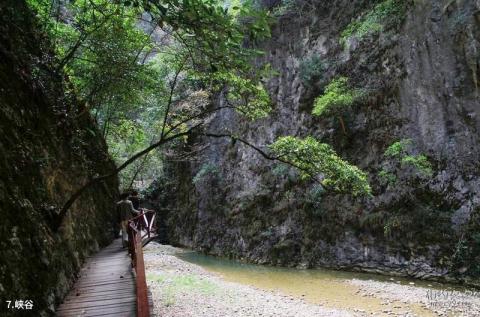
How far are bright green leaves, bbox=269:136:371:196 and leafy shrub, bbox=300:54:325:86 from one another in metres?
11.9

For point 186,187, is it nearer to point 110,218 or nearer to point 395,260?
point 110,218

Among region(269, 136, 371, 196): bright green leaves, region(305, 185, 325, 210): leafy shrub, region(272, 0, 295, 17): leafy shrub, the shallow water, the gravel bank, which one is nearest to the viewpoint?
region(269, 136, 371, 196): bright green leaves

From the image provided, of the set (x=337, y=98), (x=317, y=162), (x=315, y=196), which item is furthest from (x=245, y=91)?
(x=315, y=196)

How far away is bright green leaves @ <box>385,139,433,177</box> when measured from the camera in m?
11.9

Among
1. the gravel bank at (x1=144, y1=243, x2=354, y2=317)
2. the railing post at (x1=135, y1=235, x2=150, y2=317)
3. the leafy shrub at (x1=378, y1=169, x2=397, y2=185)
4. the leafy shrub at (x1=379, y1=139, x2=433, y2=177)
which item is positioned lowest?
the gravel bank at (x1=144, y1=243, x2=354, y2=317)

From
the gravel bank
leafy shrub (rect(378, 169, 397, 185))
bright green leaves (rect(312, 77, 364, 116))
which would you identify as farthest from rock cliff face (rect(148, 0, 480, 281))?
the gravel bank

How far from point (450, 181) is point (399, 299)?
454cm

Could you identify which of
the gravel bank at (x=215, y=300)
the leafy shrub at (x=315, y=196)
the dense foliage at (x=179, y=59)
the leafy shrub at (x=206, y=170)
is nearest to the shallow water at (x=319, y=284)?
the gravel bank at (x=215, y=300)

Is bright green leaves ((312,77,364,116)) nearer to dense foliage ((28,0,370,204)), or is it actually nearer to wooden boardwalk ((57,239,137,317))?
dense foliage ((28,0,370,204))

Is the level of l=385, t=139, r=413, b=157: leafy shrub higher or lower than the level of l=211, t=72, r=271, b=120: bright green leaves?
lower

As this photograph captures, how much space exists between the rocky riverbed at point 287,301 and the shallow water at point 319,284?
43 millimetres

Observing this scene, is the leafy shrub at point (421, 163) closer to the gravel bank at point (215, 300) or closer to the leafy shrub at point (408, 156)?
the leafy shrub at point (408, 156)

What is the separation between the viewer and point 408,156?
12.3m

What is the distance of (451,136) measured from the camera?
1187cm
